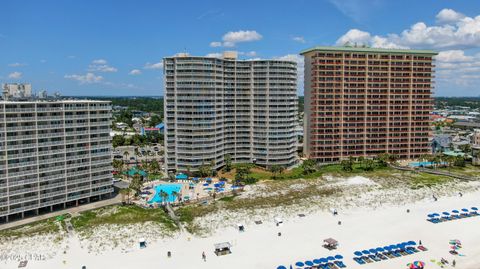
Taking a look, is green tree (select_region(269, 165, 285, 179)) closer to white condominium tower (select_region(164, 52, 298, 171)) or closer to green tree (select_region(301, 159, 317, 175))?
green tree (select_region(301, 159, 317, 175))

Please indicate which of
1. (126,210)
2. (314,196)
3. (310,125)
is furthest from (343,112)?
(126,210)

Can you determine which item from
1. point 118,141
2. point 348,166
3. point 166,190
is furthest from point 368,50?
point 118,141

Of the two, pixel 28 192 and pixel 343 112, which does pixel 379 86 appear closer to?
pixel 343 112

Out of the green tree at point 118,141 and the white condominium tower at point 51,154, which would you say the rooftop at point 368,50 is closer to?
the white condominium tower at point 51,154

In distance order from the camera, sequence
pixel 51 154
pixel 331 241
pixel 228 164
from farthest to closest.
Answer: pixel 228 164, pixel 51 154, pixel 331 241

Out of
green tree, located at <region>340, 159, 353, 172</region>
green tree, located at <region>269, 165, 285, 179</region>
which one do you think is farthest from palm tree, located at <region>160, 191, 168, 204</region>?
green tree, located at <region>340, 159, 353, 172</region>

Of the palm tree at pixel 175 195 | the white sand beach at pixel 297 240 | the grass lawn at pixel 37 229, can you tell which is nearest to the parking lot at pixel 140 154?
the palm tree at pixel 175 195

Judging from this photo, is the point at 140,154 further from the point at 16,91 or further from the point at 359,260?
the point at 359,260
